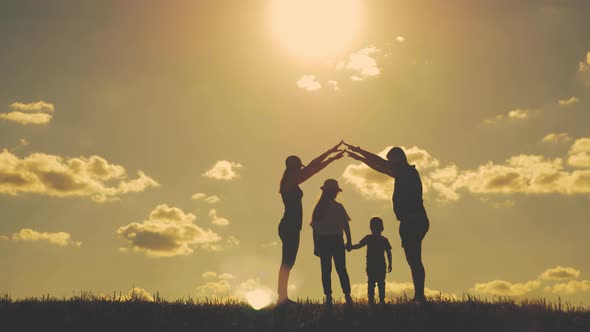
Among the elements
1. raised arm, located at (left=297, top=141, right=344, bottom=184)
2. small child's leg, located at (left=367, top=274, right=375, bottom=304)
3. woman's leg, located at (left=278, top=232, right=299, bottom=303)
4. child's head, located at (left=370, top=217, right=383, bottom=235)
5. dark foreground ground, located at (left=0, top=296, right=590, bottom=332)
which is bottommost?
dark foreground ground, located at (left=0, top=296, right=590, bottom=332)

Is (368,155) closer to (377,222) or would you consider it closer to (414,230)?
(377,222)

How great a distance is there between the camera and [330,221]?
44.7ft

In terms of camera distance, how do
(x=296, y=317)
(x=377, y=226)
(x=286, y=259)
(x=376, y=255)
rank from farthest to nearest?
(x=377, y=226) → (x=376, y=255) → (x=286, y=259) → (x=296, y=317)

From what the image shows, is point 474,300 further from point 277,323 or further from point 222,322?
point 222,322

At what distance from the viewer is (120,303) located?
1455cm

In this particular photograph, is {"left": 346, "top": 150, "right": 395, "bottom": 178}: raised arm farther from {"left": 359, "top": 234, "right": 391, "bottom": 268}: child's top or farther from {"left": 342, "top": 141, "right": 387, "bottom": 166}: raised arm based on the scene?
{"left": 359, "top": 234, "right": 391, "bottom": 268}: child's top

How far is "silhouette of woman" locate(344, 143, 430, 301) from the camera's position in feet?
45.0

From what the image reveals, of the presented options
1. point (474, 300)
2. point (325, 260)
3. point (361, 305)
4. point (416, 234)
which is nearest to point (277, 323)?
point (325, 260)

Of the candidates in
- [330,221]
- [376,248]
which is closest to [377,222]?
[376,248]

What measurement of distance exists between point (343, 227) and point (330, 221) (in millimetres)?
364

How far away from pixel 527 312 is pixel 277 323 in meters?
5.03

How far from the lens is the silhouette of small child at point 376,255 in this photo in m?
14.5

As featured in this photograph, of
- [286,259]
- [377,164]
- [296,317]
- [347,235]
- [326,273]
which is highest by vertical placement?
[377,164]

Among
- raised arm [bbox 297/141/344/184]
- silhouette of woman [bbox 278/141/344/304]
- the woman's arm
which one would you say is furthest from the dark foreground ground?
raised arm [bbox 297/141/344/184]
